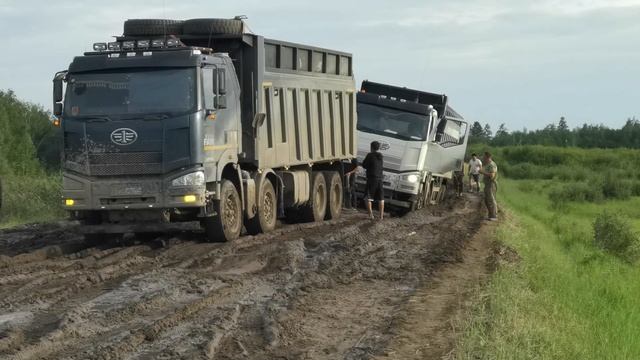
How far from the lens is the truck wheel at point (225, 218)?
50.6ft

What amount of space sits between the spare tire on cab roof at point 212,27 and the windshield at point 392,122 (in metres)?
9.26

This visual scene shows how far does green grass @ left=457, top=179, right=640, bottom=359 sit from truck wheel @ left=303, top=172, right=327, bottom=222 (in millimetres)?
3760

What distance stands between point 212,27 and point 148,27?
1345 millimetres

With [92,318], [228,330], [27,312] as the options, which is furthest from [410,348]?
[27,312]

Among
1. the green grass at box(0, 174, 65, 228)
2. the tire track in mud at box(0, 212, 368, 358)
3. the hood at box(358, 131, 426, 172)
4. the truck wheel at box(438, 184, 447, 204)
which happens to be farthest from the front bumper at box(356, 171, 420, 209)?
the tire track in mud at box(0, 212, 368, 358)

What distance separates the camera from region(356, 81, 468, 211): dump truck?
81.5ft

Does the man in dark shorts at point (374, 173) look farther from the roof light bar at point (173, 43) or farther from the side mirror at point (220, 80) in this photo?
the roof light bar at point (173, 43)

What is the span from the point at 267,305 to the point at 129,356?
2491 mm

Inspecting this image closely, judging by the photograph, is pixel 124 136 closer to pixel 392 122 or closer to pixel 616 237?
pixel 392 122

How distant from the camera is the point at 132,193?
48.1 feet

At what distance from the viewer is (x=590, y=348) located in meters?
8.79

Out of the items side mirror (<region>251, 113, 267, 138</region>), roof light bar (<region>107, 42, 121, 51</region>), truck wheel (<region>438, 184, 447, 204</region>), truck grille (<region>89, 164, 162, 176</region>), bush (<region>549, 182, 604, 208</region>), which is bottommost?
bush (<region>549, 182, 604, 208</region>)

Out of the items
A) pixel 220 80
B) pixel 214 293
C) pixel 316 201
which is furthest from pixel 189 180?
pixel 316 201

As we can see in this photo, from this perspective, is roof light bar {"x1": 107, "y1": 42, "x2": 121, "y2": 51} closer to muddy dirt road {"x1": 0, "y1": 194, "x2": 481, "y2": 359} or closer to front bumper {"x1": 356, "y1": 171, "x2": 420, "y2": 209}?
muddy dirt road {"x1": 0, "y1": 194, "x2": 481, "y2": 359}
